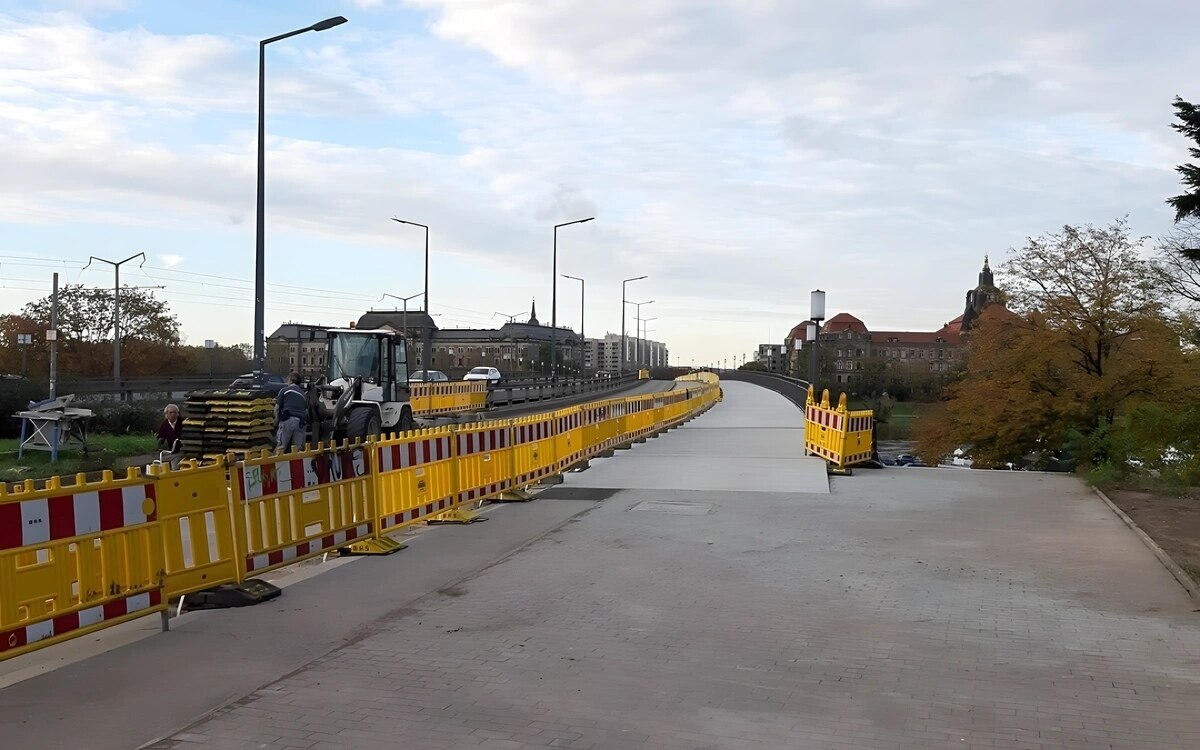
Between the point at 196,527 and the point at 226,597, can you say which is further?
the point at 226,597

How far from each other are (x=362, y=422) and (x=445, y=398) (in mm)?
21893

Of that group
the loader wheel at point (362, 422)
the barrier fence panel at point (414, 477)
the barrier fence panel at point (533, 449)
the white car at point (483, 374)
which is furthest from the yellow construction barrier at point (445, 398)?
the barrier fence panel at point (414, 477)

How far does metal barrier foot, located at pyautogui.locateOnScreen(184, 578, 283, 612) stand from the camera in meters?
7.64

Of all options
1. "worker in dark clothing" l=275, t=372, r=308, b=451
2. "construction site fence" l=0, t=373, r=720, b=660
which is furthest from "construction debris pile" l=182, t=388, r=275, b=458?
"construction site fence" l=0, t=373, r=720, b=660

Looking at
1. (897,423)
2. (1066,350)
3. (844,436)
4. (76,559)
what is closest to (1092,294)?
(1066,350)

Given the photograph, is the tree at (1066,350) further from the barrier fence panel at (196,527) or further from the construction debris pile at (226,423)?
the barrier fence panel at (196,527)

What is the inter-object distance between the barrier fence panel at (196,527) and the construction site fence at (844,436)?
13124mm

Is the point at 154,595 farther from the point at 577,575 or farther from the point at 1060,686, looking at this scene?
the point at 1060,686

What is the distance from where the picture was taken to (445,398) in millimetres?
41781

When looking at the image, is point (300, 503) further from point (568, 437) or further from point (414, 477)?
point (568, 437)

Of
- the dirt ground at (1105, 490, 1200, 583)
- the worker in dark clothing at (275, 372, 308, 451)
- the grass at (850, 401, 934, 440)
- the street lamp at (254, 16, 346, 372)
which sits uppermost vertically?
the street lamp at (254, 16, 346, 372)

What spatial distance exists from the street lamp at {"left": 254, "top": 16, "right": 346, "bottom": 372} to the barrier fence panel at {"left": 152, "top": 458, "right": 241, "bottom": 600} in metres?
11.4

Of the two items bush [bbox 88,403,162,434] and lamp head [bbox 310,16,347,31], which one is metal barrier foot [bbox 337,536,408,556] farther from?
bush [bbox 88,403,162,434]

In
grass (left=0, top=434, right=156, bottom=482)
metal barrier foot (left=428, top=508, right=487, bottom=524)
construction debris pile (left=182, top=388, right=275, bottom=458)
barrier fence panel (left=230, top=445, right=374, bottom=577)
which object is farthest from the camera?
grass (left=0, top=434, right=156, bottom=482)
